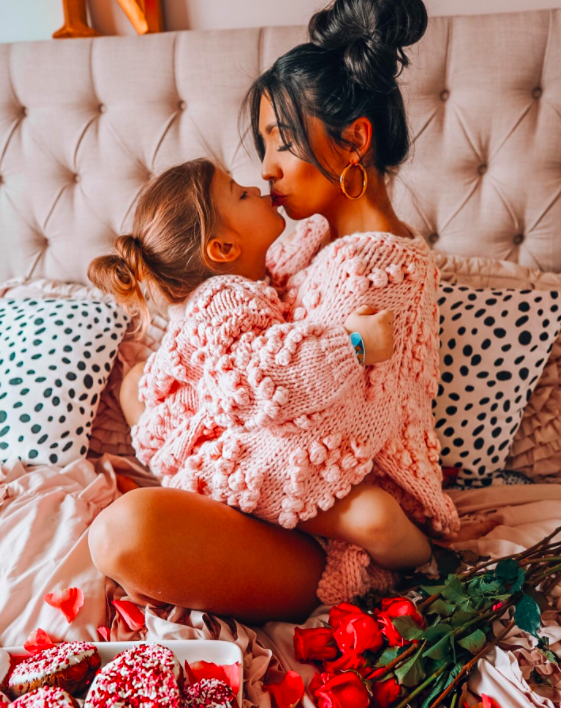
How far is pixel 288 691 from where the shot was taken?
0.72 metres

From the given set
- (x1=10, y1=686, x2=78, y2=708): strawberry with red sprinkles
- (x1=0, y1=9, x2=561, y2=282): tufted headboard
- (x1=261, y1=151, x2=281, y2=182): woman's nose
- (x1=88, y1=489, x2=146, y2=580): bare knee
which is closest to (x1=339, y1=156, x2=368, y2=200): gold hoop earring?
(x1=261, y1=151, x2=281, y2=182): woman's nose

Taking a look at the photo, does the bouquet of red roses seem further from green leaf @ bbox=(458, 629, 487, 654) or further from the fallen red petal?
the fallen red petal

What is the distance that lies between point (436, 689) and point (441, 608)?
0.10 metres

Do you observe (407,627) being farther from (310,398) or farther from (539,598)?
(310,398)

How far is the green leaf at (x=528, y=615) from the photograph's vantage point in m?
0.71

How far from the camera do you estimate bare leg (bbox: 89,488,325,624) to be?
80cm

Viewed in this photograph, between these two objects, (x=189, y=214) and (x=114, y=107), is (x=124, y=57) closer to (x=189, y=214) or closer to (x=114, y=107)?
(x=114, y=107)

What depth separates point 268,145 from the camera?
103 cm

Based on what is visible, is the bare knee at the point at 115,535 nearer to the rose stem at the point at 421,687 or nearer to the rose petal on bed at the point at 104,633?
the rose petal on bed at the point at 104,633

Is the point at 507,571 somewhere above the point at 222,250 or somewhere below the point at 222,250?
below

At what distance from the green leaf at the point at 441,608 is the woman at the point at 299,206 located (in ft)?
0.41

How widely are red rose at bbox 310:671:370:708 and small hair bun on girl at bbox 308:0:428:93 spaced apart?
859mm

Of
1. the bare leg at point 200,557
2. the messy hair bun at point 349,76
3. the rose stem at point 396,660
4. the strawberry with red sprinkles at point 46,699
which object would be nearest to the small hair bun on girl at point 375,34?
the messy hair bun at point 349,76

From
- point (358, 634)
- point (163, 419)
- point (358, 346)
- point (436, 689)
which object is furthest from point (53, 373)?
point (436, 689)
